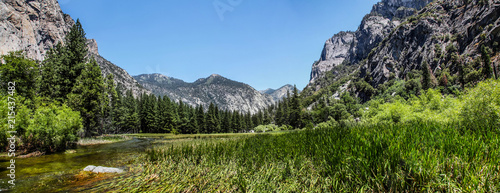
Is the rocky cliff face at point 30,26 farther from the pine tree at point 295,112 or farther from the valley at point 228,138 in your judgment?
the pine tree at point 295,112

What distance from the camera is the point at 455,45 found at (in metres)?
118

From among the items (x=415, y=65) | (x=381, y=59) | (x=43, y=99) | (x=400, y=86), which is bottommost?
(x=43, y=99)

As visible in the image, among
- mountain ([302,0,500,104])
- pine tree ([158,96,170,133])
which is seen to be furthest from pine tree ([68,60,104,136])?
mountain ([302,0,500,104])

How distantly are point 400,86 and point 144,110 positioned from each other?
139m

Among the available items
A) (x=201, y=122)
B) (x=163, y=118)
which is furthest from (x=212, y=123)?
(x=163, y=118)

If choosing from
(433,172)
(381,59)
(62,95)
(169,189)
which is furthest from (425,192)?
(381,59)

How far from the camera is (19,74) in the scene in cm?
2505

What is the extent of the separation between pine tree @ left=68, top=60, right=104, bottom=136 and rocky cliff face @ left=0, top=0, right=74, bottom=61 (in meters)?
78.9

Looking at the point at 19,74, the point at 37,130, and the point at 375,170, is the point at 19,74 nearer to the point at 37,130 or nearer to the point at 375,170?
the point at 37,130

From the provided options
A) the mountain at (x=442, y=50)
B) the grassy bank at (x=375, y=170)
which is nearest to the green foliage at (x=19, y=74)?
the grassy bank at (x=375, y=170)

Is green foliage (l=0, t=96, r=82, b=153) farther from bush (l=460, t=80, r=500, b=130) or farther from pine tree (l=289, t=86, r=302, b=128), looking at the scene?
pine tree (l=289, t=86, r=302, b=128)

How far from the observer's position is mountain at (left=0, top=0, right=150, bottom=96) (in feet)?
303

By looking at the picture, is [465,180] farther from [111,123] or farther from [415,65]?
[415,65]

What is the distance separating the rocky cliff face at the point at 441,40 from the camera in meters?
102
